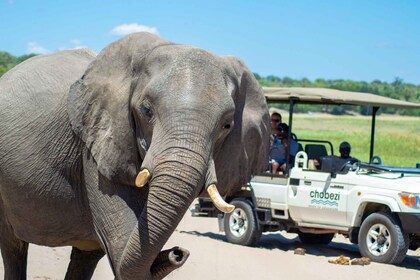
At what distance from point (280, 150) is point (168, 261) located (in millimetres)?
8582

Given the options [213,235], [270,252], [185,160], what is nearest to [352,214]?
[270,252]

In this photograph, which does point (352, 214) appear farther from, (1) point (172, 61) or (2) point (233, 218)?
(1) point (172, 61)

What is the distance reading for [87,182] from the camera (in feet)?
19.0

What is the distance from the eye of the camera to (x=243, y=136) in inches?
223

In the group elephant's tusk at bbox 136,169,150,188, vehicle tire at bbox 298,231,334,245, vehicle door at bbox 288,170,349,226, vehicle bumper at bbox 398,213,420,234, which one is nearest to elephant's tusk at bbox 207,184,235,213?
elephant's tusk at bbox 136,169,150,188

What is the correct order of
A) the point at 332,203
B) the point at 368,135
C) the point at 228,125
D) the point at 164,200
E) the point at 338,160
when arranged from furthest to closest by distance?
the point at 368,135 < the point at 338,160 < the point at 332,203 < the point at 228,125 < the point at 164,200

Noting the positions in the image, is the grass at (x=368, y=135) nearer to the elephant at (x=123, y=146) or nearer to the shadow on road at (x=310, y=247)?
the shadow on road at (x=310, y=247)

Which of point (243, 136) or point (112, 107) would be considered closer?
point (112, 107)

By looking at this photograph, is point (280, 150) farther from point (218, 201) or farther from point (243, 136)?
point (218, 201)

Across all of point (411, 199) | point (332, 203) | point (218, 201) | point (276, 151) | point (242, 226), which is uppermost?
point (218, 201)

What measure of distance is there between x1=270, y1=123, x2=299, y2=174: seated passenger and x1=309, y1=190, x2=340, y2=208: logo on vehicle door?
1.02 metres

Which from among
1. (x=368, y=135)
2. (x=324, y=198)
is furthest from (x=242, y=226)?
(x=368, y=135)

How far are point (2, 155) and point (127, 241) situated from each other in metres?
1.79

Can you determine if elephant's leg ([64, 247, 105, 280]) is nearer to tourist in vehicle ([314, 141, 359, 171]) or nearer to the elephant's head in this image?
the elephant's head
